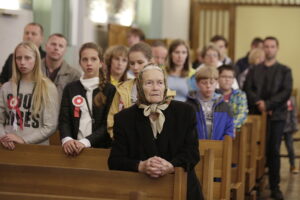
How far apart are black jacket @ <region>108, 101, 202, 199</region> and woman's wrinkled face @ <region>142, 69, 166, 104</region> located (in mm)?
101

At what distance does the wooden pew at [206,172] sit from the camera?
17.0 feet

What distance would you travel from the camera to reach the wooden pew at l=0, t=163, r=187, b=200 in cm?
421

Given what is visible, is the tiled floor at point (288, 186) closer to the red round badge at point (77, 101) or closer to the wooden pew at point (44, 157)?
the red round badge at point (77, 101)

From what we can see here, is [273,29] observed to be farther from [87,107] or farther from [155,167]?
[155,167]

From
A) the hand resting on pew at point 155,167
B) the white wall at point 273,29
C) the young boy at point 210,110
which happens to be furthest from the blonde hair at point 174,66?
the white wall at point 273,29

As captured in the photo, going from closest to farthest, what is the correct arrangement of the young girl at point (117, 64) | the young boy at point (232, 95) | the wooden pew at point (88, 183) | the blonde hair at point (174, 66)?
the wooden pew at point (88, 183) < the young girl at point (117, 64) < the young boy at point (232, 95) < the blonde hair at point (174, 66)

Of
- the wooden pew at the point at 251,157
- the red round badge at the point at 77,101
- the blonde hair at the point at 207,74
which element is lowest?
the wooden pew at the point at 251,157

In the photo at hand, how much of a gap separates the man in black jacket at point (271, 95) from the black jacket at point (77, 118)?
3.59 metres

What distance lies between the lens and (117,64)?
729 centimetres

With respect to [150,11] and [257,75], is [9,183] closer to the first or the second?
[257,75]

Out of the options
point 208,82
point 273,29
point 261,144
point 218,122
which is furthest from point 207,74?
point 273,29

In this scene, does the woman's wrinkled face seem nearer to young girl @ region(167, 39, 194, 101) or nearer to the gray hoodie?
the gray hoodie

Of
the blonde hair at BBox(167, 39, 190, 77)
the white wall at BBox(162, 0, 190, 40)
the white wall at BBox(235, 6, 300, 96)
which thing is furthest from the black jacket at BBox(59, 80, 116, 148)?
the white wall at BBox(235, 6, 300, 96)

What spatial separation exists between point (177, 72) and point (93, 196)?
4000mm
